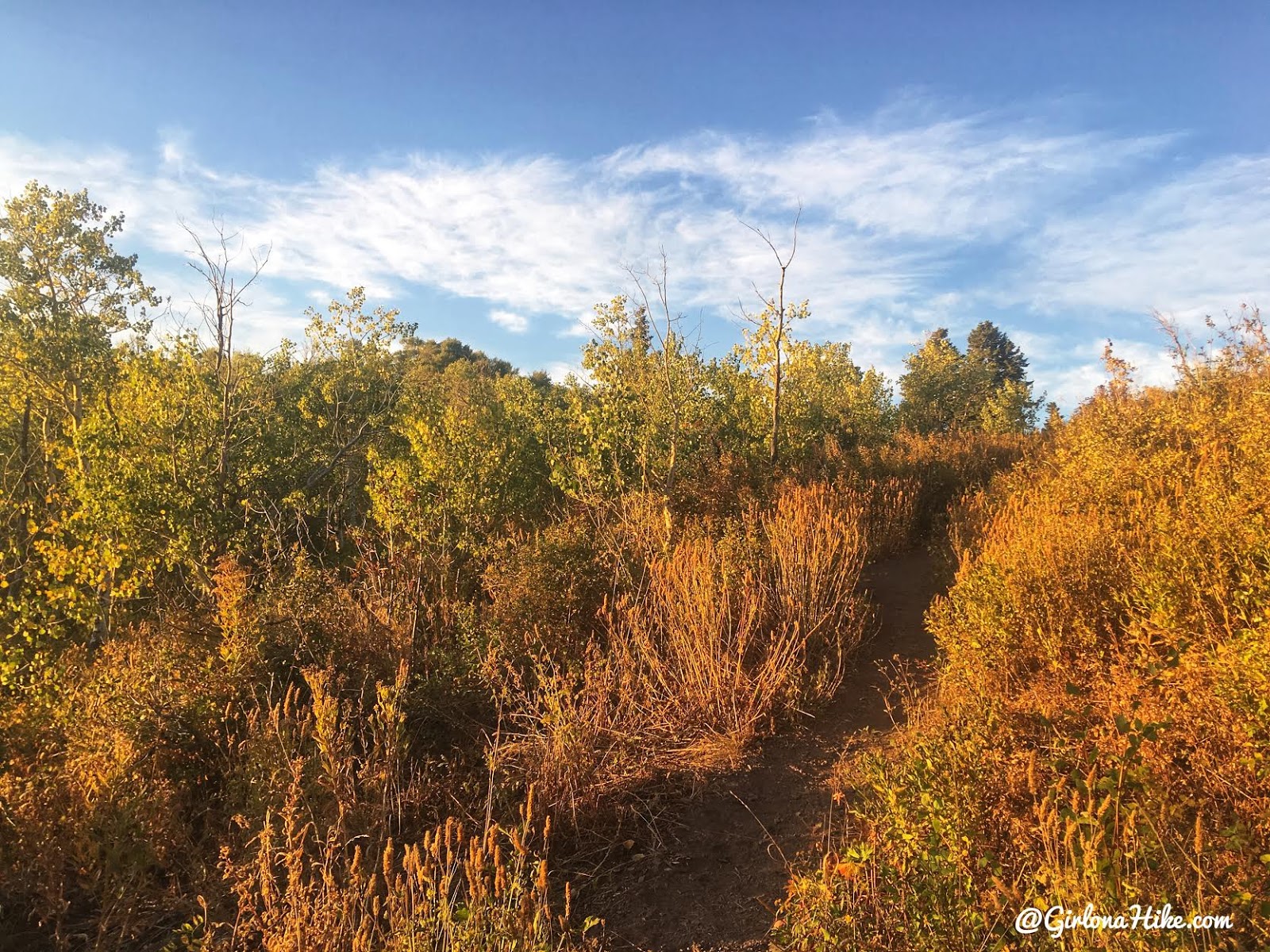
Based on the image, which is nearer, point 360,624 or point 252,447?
point 360,624

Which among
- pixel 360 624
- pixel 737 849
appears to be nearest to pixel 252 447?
pixel 360 624

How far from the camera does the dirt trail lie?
2.65m

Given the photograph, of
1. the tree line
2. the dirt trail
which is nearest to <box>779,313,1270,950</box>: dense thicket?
the dirt trail

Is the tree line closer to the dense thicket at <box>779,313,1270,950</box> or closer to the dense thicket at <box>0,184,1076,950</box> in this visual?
the dense thicket at <box>0,184,1076,950</box>

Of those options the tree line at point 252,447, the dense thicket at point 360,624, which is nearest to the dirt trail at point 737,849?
the dense thicket at point 360,624

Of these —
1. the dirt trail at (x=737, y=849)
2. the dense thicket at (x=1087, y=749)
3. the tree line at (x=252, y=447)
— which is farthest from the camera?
the tree line at (x=252, y=447)

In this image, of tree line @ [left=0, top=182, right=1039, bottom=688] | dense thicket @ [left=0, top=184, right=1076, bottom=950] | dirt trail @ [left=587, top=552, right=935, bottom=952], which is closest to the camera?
dirt trail @ [left=587, top=552, right=935, bottom=952]

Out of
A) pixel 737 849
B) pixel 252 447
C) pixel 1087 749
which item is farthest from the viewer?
pixel 252 447

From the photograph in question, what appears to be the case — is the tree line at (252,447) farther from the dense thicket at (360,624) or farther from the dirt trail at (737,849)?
the dirt trail at (737,849)

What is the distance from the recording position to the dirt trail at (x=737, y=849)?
265cm

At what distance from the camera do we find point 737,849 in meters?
3.19

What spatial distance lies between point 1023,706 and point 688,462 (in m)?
5.69

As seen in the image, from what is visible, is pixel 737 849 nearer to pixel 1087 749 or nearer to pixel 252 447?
pixel 1087 749

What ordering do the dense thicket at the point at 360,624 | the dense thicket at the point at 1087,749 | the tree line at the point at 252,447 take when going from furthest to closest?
1. the tree line at the point at 252,447
2. the dense thicket at the point at 360,624
3. the dense thicket at the point at 1087,749
